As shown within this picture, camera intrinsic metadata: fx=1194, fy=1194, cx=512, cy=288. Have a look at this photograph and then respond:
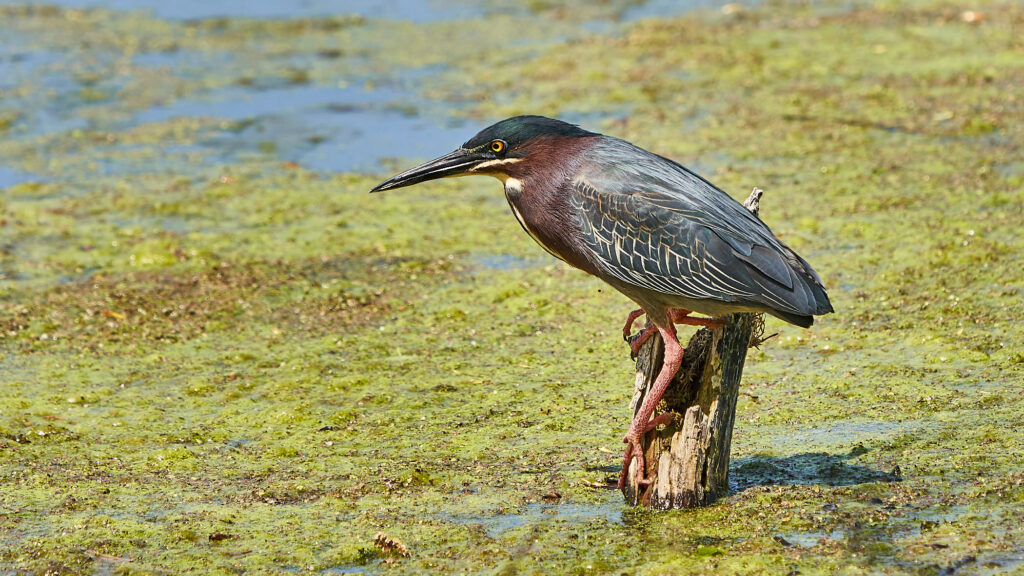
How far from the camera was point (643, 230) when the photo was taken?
518 cm

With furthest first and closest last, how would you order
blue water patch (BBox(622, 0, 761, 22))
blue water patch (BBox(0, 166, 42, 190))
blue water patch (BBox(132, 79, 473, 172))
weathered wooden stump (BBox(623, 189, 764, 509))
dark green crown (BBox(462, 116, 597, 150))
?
blue water patch (BBox(622, 0, 761, 22))
blue water patch (BBox(132, 79, 473, 172))
blue water patch (BBox(0, 166, 42, 190))
dark green crown (BBox(462, 116, 597, 150))
weathered wooden stump (BBox(623, 189, 764, 509))

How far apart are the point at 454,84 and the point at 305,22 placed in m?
4.08

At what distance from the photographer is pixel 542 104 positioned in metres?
12.3

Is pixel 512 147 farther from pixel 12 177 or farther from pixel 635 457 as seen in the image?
pixel 12 177

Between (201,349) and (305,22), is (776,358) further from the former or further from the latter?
(305,22)

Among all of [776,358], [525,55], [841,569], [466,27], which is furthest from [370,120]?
[841,569]

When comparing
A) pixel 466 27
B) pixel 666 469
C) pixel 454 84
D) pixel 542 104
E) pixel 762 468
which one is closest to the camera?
pixel 666 469

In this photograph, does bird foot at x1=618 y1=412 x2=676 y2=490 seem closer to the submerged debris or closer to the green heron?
the green heron

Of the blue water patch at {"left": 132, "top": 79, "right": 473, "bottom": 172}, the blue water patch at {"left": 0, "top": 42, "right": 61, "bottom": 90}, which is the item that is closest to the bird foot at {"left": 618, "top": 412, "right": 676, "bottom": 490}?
the blue water patch at {"left": 132, "top": 79, "right": 473, "bottom": 172}

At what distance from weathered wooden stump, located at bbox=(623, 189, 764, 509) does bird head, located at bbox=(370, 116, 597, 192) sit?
99 centimetres

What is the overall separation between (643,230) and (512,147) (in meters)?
0.71

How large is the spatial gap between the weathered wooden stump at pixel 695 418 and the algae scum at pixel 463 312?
0.12 m

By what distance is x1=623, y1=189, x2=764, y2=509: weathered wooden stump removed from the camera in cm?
489

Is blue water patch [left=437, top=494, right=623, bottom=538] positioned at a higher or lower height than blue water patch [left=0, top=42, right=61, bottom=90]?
lower
